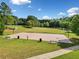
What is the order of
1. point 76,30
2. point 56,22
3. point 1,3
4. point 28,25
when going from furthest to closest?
point 56,22 < point 28,25 < point 1,3 < point 76,30

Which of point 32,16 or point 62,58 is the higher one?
point 32,16

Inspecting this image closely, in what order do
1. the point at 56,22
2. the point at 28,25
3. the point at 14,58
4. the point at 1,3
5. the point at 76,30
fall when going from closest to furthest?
the point at 14,58
the point at 76,30
the point at 1,3
the point at 28,25
the point at 56,22

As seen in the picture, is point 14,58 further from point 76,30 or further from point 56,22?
point 56,22

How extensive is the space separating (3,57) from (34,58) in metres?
3.93

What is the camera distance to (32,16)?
122500 millimetres

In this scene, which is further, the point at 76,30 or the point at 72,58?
the point at 76,30

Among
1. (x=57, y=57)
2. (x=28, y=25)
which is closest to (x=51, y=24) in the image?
(x=28, y=25)

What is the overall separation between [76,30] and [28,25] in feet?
202

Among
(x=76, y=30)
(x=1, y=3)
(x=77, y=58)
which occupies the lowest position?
(x=77, y=58)

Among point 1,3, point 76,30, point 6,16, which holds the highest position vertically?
point 1,3

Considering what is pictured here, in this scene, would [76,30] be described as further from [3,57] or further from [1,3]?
[1,3]

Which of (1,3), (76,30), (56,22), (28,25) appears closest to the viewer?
(76,30)

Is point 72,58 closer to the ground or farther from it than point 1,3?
closer to the ground

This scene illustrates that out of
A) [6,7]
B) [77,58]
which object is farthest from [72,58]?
[6,7]
